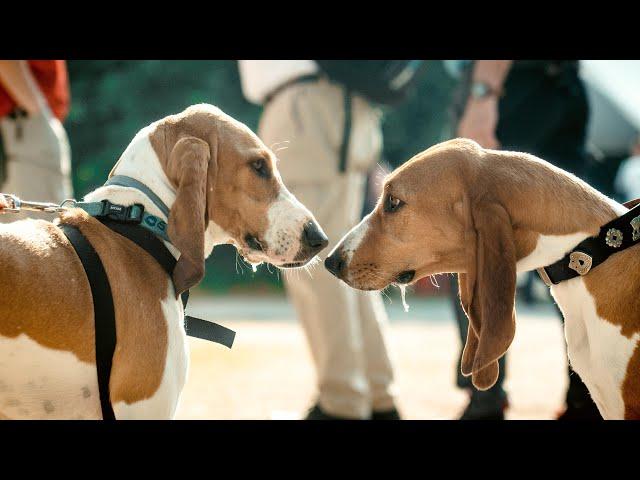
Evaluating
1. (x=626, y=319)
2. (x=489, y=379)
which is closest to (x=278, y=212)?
(x=489, y=379)

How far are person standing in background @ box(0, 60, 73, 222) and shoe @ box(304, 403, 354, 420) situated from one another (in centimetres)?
→ 202

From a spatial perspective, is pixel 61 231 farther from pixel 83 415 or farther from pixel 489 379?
pixel 489 379

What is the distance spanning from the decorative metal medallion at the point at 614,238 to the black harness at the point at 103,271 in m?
1.56

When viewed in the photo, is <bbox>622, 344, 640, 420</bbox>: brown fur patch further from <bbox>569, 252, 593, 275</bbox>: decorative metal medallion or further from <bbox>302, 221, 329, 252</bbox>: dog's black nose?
<bbox>302, 221, 329, 252</bbox>: dog's black nose

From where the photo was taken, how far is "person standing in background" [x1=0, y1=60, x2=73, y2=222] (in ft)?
15.4

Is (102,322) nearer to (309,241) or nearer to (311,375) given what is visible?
(309,241)

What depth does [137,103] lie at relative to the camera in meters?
17.2

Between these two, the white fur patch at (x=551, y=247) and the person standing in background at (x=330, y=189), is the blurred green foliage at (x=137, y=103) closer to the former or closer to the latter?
the person standing in background at (x=330, y=189)

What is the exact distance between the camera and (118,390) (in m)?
2.86

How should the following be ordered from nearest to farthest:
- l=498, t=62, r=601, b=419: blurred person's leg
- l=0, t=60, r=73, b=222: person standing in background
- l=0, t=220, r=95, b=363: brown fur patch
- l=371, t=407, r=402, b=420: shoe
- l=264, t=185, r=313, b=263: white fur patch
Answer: l=0, t=220, r=95, b=363: brown fur patch
l=264, t=185, r=313, b=263: white fur patch
l=0, t=60, r=73, b=222: person standing in background
l=498, t=62, r=601, b=419: blurred person's leg
l=371, t=407, r=402, b=420: shoe

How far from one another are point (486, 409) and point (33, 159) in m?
3.02

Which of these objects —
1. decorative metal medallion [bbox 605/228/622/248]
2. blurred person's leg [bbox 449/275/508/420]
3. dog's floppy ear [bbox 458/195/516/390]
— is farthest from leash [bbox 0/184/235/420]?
blurred person's leg [bbox 449/275/508/420]
